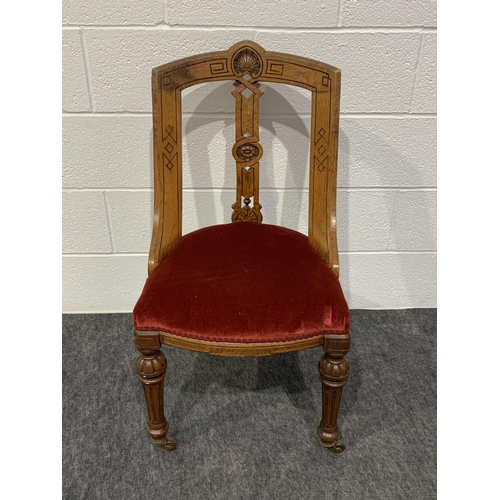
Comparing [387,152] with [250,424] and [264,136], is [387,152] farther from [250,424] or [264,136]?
[250,424]

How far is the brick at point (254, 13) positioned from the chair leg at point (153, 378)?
1.00 meters

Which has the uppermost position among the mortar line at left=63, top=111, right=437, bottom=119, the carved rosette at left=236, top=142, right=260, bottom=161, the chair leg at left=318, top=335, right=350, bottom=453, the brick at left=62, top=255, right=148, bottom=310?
the mortar line at left=63, top=111, right=437, bottom=119

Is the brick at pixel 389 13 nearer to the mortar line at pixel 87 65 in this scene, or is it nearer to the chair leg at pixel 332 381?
the mortar line at pixel 87 65

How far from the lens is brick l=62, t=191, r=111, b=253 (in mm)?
1796

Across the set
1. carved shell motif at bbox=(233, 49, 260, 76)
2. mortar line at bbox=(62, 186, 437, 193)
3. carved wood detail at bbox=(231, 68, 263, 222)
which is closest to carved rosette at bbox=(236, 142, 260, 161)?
carved wood detail at bbox=(231, 68, 263, 222)

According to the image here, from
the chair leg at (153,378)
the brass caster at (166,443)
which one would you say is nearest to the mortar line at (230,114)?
the chair leg at (153,378)

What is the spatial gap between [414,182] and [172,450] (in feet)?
4.12

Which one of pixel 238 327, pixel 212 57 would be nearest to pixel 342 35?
pixel 212 57

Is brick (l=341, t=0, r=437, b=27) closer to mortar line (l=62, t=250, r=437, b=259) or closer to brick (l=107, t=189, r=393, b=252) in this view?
brick (l=107, t=189, r=393, b=252)

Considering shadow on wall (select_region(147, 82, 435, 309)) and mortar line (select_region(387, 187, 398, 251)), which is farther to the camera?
mortar line (select_region(387, 187, 398, 251))

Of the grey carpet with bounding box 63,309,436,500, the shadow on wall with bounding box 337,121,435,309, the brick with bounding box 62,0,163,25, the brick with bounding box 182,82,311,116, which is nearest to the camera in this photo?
the grey carpet with bounding box 63,309,436,500

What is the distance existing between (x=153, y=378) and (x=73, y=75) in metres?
1.03

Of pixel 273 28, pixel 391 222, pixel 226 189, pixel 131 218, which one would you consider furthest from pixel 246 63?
pixel 391 222

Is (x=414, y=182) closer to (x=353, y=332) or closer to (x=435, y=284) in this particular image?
(x=435, y=284)
